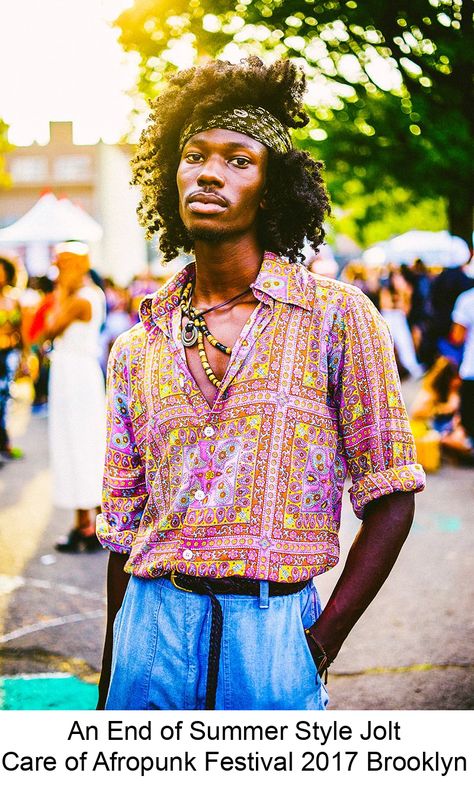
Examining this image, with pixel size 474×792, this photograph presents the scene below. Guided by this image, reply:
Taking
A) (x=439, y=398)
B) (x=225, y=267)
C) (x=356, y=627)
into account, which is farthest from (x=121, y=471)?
(x=439, y=398)

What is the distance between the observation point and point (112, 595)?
2162 mm

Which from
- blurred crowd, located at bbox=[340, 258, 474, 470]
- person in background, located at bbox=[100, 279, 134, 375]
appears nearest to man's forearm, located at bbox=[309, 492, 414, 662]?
blurred crowd, located at bbox=[340, 258, 474, 470]

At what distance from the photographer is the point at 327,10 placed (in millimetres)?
5648

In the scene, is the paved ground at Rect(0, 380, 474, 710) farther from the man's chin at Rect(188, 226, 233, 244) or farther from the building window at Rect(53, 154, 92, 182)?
the building window at Rect(53, 154, 92, 182)

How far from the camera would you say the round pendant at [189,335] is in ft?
6.54

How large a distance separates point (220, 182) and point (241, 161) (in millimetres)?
87

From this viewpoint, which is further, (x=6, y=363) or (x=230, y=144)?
(x=6, y=363)

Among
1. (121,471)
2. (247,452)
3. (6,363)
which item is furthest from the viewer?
(6,363)

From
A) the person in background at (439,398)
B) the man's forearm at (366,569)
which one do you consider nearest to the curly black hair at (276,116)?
the man's forearm at (366,569)

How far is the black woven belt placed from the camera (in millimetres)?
1815

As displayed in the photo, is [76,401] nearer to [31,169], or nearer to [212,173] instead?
[212,173]
